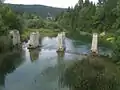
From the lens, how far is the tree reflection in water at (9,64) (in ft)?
96.8

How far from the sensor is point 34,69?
3164 cm

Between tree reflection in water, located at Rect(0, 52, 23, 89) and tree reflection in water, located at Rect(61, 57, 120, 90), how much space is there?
22.0 ft

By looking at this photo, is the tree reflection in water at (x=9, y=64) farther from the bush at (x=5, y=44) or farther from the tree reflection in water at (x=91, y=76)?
the tree reflection in water at (x=91, y=76)

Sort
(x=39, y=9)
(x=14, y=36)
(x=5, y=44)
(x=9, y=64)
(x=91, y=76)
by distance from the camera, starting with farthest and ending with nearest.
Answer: (x=39, y=9), (x=14, y=36), (x=5, y=44), (x=9, y=64), (x=91, y=76)

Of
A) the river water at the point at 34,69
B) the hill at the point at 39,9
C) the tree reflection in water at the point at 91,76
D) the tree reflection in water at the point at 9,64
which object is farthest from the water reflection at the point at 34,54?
the hill at the point at 39,9

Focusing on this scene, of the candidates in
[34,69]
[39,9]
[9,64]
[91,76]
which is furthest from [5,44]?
[39,9]

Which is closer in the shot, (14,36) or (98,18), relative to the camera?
(14,36)

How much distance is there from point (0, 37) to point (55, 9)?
483ft

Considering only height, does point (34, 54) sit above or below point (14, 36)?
below

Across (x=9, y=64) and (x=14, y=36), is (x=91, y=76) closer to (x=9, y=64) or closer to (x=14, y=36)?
(x=9, y=64)

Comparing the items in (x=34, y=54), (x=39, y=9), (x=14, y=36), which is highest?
(x=39, y=9)

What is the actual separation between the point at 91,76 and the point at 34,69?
751 centimetres

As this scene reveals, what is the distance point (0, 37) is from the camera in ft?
134

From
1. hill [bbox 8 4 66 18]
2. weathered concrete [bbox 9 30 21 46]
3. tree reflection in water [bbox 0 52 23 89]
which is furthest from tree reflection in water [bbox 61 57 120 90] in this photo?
hill [bbox 8 4 66 18]
